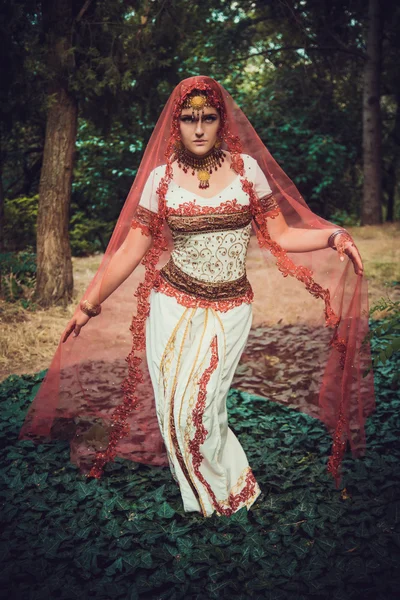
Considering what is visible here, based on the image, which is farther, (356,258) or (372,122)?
(372,122)

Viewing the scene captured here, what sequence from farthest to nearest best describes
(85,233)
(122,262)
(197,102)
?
(85,233), (122,262), (197,102)

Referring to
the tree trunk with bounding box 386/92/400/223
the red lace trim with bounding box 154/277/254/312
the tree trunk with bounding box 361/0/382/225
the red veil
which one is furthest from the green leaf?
the tree trunk with bounding box 386/92/400/223

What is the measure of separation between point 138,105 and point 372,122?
16.9ft

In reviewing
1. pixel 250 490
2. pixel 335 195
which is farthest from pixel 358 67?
pixel 250 490

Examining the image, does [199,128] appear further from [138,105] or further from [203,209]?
[138,105]

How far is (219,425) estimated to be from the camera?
2.55m

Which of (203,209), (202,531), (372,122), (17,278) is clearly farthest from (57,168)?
(372,122)

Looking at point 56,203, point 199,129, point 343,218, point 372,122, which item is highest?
point 372,122

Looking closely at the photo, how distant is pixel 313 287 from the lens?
2797 mm

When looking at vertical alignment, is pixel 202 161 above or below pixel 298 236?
above

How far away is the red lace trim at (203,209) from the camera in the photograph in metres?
2.43

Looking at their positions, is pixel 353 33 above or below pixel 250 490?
above

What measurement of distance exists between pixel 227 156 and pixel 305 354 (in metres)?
2.54

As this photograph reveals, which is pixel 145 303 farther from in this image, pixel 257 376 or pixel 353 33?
pixel 353 33
